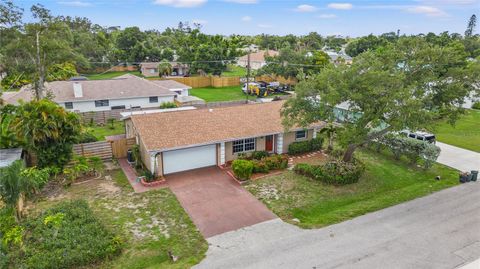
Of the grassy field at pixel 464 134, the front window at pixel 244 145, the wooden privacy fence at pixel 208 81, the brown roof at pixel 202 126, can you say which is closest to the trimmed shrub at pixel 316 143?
the brown roof at pixel 202 126

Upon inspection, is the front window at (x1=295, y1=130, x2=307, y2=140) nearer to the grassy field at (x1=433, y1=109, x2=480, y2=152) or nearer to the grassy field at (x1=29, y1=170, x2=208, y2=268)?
the grassy field at (x1=433, y1=109, x2=480, y2=152)

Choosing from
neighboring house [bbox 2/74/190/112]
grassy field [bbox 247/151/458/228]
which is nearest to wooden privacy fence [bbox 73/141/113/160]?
grassy field [bbox 247/151/458/228]

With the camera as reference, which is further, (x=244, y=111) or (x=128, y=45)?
→ (x=128, y=45)

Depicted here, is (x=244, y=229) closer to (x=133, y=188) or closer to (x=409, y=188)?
(x=133, y=188)

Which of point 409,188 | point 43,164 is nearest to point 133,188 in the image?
point 43,164

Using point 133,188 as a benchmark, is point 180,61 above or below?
above

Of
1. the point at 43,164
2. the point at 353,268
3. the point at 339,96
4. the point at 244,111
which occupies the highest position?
the point at 339,96
